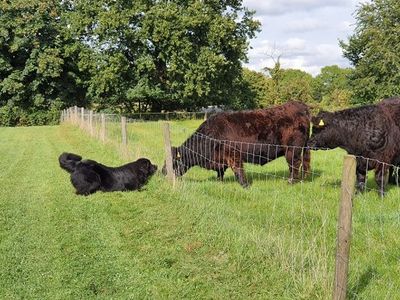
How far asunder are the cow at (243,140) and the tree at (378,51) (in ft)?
123

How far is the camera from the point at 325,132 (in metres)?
9.51

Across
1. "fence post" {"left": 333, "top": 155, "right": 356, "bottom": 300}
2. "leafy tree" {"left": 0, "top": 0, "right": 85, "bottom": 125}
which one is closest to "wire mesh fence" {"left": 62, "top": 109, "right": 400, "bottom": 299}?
"fence post" {"left": 333, "top": 155, "right": 356, "bottom": 300}

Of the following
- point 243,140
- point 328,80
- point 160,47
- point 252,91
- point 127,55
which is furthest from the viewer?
point 328,80

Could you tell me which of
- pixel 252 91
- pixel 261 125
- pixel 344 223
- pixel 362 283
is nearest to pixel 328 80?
pixel 252 91

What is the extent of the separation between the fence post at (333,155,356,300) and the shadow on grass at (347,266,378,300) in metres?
0.43

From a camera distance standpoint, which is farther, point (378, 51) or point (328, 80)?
point (328, 80)

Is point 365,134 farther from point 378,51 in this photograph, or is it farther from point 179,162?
point 378,51

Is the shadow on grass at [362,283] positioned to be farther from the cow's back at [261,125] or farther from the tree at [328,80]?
the tree at [328,80]

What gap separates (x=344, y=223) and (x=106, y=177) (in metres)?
6.19

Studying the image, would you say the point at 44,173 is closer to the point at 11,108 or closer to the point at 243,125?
the point at 243,125

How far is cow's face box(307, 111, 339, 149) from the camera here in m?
9.43

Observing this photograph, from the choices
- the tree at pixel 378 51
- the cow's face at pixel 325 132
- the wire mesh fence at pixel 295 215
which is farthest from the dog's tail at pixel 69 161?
the tree at pixel 378 51

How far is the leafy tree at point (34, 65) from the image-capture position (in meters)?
40.4

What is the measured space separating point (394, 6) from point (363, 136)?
42.4 metres
